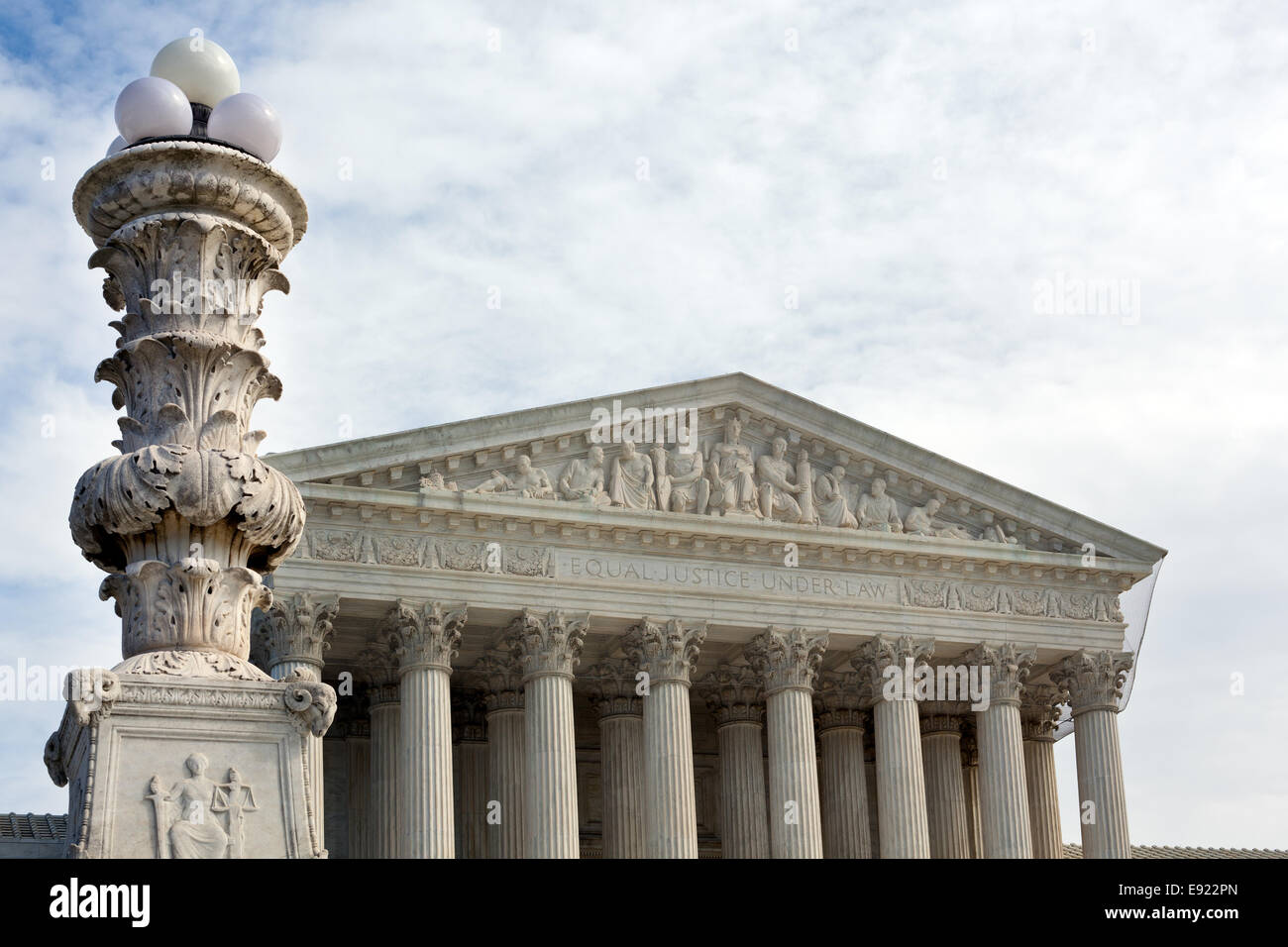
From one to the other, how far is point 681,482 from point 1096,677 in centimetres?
1248

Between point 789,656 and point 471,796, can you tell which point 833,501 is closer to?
point 789,656

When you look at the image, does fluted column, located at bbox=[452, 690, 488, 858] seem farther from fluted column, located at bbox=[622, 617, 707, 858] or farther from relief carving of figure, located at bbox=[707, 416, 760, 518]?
relief carving of figure, located at bbox=[707, 416, 760, 518]

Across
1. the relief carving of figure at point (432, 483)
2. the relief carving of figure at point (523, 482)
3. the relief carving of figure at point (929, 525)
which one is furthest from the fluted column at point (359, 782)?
the relief carving of figure at point (929, 525)

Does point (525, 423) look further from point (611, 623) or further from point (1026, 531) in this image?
point (1026, 531)

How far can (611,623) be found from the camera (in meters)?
45.0

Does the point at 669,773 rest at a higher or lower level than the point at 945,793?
higher

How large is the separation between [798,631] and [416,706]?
10091mm

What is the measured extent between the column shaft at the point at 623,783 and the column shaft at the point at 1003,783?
903 centimetres

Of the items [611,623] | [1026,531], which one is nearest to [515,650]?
[611,623]

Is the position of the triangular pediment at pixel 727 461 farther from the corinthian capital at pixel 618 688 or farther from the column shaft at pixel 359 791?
the column shaft at pixel 359 791

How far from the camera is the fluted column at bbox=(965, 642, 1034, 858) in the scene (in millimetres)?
47219

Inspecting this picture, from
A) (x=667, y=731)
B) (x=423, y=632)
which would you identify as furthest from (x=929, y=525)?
(x=423, y=632)

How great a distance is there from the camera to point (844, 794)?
165 ft
